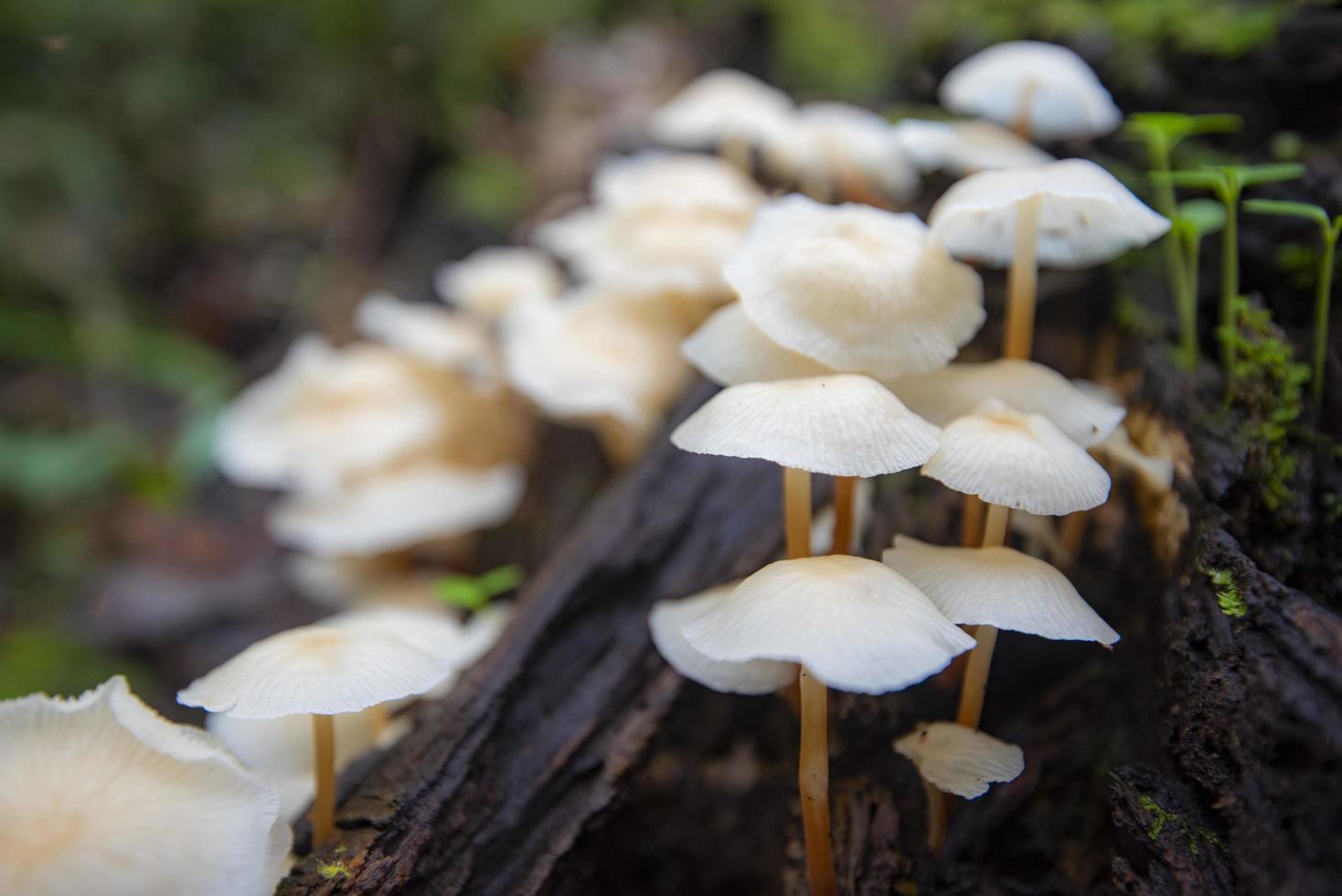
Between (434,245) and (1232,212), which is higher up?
(1232,212)

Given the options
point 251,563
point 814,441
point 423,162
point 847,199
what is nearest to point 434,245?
point 423,162

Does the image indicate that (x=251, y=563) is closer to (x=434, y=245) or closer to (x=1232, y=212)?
(x=434, y=245)

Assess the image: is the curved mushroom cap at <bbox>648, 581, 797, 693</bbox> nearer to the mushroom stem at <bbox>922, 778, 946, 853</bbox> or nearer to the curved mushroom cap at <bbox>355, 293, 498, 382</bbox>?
the mushroom stem at <bbox>922, 778, 946, 853</bbox>

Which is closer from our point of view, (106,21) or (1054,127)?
(1054,127)

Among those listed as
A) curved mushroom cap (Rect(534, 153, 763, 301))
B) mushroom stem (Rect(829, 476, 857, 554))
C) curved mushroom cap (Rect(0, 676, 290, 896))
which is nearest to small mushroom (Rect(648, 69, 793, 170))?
curved mushroom cap (Rect(534, 153, 763, 301))

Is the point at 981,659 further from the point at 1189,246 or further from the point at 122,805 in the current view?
the point at 122,805

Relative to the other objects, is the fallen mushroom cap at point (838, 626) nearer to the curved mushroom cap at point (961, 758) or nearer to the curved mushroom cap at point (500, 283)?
the curved mushroom cap at point (961, 758)

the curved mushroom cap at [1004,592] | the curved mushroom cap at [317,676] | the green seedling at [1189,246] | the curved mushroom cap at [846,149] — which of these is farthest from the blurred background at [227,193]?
the curved mushroom cap at [1004,592]
